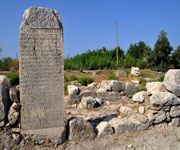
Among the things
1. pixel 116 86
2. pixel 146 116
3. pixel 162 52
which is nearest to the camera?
pixel 146 116

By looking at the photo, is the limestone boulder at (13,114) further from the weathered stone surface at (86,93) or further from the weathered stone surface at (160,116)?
the weathered stone surface at (86,93)

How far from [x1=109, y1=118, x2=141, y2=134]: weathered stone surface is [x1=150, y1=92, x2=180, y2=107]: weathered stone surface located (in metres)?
0.64

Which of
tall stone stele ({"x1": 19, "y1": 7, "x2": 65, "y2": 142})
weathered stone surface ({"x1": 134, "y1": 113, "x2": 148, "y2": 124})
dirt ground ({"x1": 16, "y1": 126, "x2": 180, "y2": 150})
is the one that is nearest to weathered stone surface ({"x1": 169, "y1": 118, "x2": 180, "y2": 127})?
dirt ground ({"x1": 16, "y1": 126, "x2": 180, "y2": 150})

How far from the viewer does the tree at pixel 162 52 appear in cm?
1534

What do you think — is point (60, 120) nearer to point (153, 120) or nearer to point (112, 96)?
point (153, 120)

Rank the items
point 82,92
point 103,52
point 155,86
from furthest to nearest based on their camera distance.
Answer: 1. point 103,52
2. point 82,92
3. point 155,86

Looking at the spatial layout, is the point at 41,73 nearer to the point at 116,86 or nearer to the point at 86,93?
the point at 86,93

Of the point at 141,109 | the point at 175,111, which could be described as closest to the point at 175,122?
the point at 175,111

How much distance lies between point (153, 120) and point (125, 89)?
12.0ft

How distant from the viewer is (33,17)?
3.13m

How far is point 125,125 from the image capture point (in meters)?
3.79

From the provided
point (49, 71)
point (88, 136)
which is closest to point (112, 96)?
point (88, 136)

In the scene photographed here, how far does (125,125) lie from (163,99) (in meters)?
1.13

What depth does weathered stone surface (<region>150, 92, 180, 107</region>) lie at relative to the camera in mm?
4012
